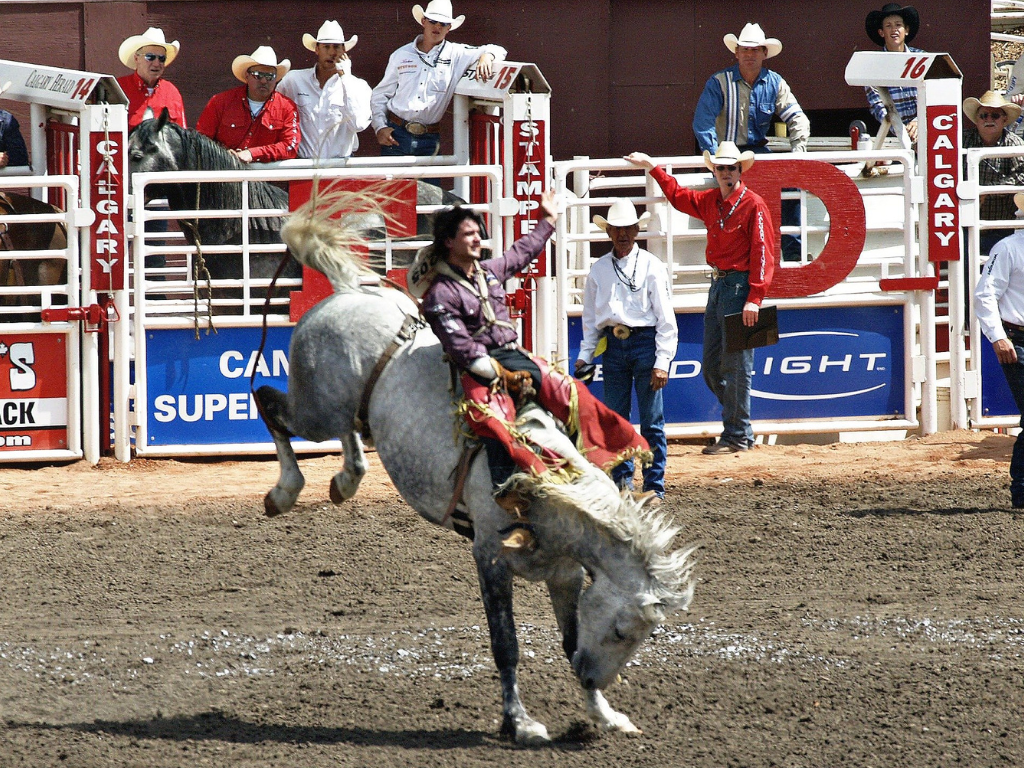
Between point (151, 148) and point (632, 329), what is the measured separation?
3918mm

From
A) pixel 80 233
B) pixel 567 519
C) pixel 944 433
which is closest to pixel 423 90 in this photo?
pixel 80 233

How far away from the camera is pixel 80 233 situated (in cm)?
1009

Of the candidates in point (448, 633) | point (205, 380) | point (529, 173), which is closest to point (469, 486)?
point (448, 633)

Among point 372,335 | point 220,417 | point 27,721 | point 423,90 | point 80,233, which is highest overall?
point 423,90

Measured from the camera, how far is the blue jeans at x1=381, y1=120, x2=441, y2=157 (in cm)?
1130

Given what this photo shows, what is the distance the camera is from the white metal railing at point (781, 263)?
33.7ft

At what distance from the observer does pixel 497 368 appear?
17.0 feet

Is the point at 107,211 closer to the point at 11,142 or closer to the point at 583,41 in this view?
the point at 11,142

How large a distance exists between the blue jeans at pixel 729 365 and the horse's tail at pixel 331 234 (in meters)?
4.36

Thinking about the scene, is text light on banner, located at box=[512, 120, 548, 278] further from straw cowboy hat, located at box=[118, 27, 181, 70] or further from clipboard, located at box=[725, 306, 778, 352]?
straw cowboy hat, located at box=[118, 27, 181, 70]

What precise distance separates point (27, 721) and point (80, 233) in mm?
5315

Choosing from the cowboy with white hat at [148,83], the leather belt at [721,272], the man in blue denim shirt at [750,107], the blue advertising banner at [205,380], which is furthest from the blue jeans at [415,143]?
the leather belt at [721,272]

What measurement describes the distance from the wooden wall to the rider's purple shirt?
841 cm

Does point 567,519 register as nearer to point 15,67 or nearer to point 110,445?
point 110,445
